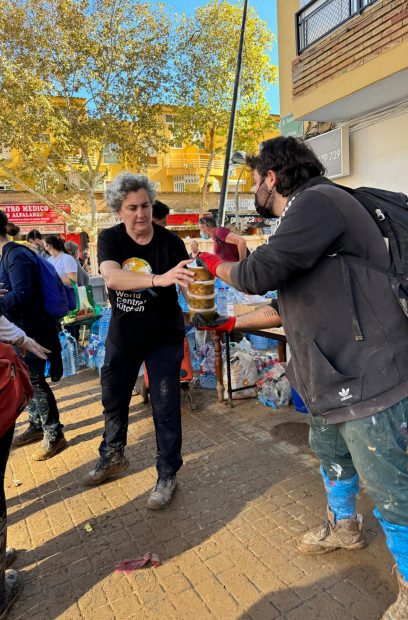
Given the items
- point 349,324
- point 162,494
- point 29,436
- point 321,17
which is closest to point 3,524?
point 162,494

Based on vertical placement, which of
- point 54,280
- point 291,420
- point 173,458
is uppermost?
point 54,280

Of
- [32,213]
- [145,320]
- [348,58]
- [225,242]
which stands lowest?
[145,320]

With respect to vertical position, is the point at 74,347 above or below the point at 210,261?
below

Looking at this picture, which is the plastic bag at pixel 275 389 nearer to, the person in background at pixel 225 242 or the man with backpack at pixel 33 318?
the person in background at pixel 225 242

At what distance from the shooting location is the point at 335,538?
238 cm

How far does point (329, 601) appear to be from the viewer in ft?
6.86

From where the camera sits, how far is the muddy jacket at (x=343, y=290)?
163 cm

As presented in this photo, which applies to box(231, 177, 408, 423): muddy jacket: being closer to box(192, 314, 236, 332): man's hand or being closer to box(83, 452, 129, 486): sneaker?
box(192, 314, 236, 332): man's hand

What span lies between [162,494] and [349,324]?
1.91 metres

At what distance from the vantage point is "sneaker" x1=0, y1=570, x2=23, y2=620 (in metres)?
2.15

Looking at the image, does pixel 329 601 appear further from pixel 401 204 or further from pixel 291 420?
pixel 291 420

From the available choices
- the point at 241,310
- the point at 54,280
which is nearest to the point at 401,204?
the point at 241,310

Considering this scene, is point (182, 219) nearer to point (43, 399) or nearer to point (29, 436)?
point (29, 436)

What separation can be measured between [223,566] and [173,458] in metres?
0.81
